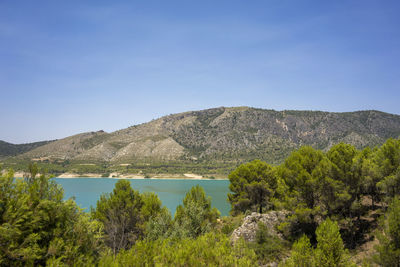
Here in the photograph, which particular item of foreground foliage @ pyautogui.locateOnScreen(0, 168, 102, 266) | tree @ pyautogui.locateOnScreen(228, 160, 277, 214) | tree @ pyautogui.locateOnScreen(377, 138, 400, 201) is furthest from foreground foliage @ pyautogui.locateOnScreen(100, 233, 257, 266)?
tree @ pyautogui.locateOnScreen(228, 160, 277, 214)

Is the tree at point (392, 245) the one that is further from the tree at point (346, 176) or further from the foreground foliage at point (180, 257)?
the foreground foliage at point (180, 257)

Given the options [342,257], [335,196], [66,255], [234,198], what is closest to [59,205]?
[66,255]

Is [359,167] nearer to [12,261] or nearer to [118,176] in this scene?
[12,261]

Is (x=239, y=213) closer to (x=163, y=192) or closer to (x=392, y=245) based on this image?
(x=392, y=245)

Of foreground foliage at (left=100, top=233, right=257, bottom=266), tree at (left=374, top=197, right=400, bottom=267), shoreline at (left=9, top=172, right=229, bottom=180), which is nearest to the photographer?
foreground foliage at (left=100, top=233, right=257, bottom=266)

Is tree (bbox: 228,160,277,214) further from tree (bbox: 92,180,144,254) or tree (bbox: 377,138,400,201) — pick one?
tree (bbox: 377,138,400,201)

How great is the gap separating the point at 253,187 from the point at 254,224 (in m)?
14.3

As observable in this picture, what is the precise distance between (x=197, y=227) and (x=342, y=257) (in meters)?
16.6

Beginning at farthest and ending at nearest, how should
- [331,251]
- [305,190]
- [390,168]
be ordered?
[305,190] < [390,168] < [331,251]

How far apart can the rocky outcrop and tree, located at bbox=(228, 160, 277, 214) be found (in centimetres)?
974

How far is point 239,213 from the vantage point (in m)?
44.3

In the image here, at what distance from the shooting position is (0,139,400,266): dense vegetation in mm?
12828

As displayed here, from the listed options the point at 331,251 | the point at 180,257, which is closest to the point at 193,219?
the point at 331,251

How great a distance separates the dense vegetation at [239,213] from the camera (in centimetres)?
1283
